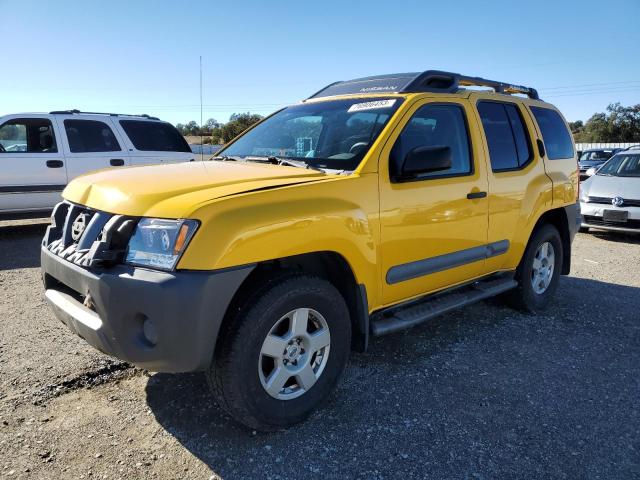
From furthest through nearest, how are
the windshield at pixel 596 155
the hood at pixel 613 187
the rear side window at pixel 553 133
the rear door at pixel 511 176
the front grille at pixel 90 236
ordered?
the windshield at pixel 596 155 < the hood at pixel 613 187 < the rear side window at pixel 553 133 < the rear door at pixel 511 176 < the front grille at pixel 90 236

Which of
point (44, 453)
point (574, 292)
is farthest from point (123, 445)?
point (574, 292)

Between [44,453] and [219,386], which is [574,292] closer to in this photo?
[219,386]

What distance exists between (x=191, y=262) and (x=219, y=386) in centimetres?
69

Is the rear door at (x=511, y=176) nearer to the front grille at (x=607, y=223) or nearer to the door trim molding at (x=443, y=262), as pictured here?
the door trim molding at (x=443, y=262)

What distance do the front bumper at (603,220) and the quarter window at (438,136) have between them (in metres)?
5.31

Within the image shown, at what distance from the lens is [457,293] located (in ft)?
13.4

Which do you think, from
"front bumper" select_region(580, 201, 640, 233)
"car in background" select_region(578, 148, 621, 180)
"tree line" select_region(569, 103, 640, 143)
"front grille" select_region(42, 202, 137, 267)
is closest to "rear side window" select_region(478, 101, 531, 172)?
"front grille" select_region(42, 202, 137, 267)

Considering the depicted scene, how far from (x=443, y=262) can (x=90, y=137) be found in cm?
728

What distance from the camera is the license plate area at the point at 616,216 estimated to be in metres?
8.31

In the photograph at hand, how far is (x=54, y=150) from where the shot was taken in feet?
27.5

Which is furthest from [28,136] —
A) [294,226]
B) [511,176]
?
[511,176]

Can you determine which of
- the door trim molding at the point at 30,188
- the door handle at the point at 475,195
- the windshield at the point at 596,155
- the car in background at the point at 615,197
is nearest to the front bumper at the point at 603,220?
the car in background at the point at 615,197

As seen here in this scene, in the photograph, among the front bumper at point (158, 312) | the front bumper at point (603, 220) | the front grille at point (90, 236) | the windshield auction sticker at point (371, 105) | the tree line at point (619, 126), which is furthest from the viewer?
the tree line at point (619, 126)

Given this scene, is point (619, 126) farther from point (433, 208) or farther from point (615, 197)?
point (433, 208)
